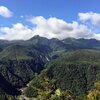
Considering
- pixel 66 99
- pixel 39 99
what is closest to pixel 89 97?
pixel 66 99

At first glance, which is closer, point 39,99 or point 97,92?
point 39,99

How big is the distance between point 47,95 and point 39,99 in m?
3.51

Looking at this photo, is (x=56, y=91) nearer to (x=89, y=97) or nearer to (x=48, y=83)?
(x=48, y=83)

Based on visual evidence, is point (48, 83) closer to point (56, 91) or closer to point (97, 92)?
point (56, 91)

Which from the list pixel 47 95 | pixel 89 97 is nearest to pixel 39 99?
pixel 47 95

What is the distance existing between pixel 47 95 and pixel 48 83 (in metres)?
2.87

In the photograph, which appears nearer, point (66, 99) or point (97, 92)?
point (66, 99)

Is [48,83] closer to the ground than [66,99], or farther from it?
farther from it

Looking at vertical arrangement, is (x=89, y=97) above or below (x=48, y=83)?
below

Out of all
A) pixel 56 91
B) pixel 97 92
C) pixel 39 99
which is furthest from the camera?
pixel 97 92

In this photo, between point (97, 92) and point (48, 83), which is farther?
point (97, 92)

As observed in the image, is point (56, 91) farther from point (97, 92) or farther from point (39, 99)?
point (97, 92)

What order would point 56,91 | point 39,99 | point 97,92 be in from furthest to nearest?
point 97,92
point 39,99
point 56,91

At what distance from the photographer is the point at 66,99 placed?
6100 centimetres
